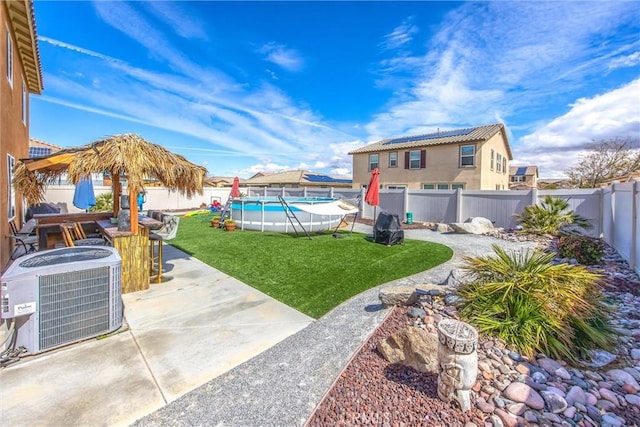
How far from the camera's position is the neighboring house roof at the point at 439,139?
1868 centimetres

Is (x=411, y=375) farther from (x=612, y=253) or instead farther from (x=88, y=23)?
(x=88, y=23)

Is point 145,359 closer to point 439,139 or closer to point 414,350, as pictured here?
point 414,350

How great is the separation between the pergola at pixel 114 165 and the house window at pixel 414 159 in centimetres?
1781

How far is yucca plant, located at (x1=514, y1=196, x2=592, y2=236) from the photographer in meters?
10.6

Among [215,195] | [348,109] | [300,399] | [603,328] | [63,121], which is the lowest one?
[300,399]

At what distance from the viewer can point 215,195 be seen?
26.2 m

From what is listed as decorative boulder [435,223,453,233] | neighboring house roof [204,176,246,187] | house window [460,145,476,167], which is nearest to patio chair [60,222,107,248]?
neighboring house roof [204,176,246,187]

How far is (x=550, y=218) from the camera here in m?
10.9

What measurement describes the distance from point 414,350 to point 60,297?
14.4ft

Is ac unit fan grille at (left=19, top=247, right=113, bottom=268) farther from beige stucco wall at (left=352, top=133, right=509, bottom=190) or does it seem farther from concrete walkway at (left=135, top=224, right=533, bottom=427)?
beige stucco wall at (left=352, top=133, right=509, bottom=190)

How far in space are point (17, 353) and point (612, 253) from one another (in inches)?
485

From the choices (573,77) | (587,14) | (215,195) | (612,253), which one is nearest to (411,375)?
(612,253)

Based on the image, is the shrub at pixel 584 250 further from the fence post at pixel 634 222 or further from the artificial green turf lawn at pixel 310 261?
the artificial green turf lawn at pixel 310 261

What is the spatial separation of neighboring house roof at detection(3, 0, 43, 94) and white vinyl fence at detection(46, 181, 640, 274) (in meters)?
5.10
